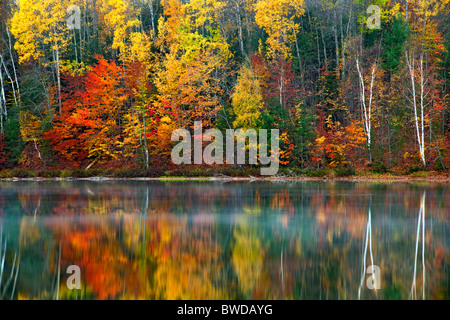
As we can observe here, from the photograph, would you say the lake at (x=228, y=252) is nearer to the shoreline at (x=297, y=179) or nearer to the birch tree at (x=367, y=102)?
the shoreline at (x=297, y=179)

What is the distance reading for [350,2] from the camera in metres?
45.6

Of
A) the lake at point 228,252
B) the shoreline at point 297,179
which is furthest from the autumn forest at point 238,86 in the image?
the lake at point 228,252

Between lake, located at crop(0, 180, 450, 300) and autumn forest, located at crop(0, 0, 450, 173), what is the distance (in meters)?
20.8

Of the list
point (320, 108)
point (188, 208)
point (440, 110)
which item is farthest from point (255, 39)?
point (188, 208)

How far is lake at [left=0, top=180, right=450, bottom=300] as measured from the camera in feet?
23.3

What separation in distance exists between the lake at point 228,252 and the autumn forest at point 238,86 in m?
20.8

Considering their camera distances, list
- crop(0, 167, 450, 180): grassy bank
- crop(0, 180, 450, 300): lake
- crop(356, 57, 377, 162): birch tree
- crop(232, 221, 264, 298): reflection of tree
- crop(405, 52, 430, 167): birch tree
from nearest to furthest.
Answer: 1. crop(0, 180, 450, 300): lake
2. crop(232, 221, 264, 298): reflection of tree
3. crop(405, 52, 430, 167): birch tree
4. crop(0, 167, 450, 180): grassy bank
5. crop(356, 57, 377, 162): birch tree

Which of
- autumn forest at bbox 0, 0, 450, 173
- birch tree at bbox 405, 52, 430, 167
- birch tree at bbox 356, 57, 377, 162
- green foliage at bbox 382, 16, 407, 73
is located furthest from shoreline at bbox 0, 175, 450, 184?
green foliage at bbox 382, 16, 407, 73

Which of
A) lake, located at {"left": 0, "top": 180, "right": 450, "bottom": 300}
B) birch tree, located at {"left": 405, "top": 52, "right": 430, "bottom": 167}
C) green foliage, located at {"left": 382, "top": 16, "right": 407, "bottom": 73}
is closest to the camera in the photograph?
lake, located at {"left": 0, "top": 180, "right": 450, "bottom": 300}

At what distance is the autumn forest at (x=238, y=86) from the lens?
1453 inches

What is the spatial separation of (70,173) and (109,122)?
19.4 feet

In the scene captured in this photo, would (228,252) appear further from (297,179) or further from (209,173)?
(209,173)

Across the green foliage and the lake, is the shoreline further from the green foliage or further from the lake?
the lake

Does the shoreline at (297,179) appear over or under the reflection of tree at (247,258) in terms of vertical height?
under
